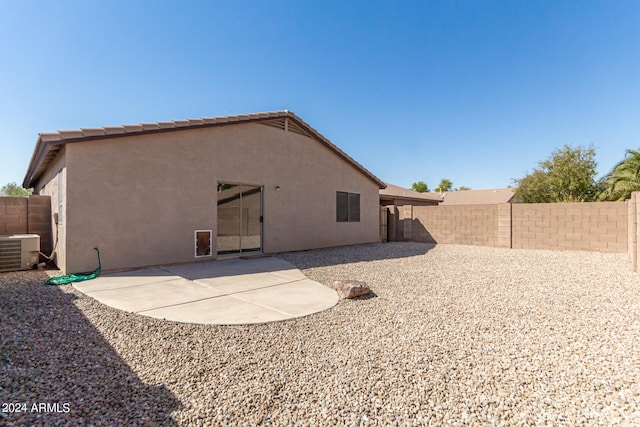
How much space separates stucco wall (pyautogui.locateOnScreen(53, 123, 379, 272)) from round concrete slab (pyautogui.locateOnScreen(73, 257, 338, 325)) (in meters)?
0.80

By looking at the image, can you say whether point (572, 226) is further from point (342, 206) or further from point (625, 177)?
point (342, 206)

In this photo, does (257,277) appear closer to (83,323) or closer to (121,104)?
(83,323)

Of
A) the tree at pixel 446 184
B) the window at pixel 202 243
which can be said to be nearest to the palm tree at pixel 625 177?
the window at pixel 202 243

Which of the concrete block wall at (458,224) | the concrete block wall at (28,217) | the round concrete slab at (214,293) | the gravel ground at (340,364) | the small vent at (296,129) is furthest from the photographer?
the concrete block wall at (458,224)

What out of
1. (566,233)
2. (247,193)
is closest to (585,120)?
(566,233)

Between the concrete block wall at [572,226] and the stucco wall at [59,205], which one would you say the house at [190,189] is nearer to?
the stucco wall at [59,205]

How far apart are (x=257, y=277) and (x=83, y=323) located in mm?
3417

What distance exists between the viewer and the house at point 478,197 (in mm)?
29688

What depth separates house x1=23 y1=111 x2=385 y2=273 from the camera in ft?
22.0

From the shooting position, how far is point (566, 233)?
38.3ft

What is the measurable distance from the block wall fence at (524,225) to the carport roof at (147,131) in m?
5.93

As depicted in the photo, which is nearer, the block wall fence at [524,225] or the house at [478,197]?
the block wall fence at [524,225]

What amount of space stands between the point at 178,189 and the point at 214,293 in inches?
153

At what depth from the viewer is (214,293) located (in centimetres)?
536
